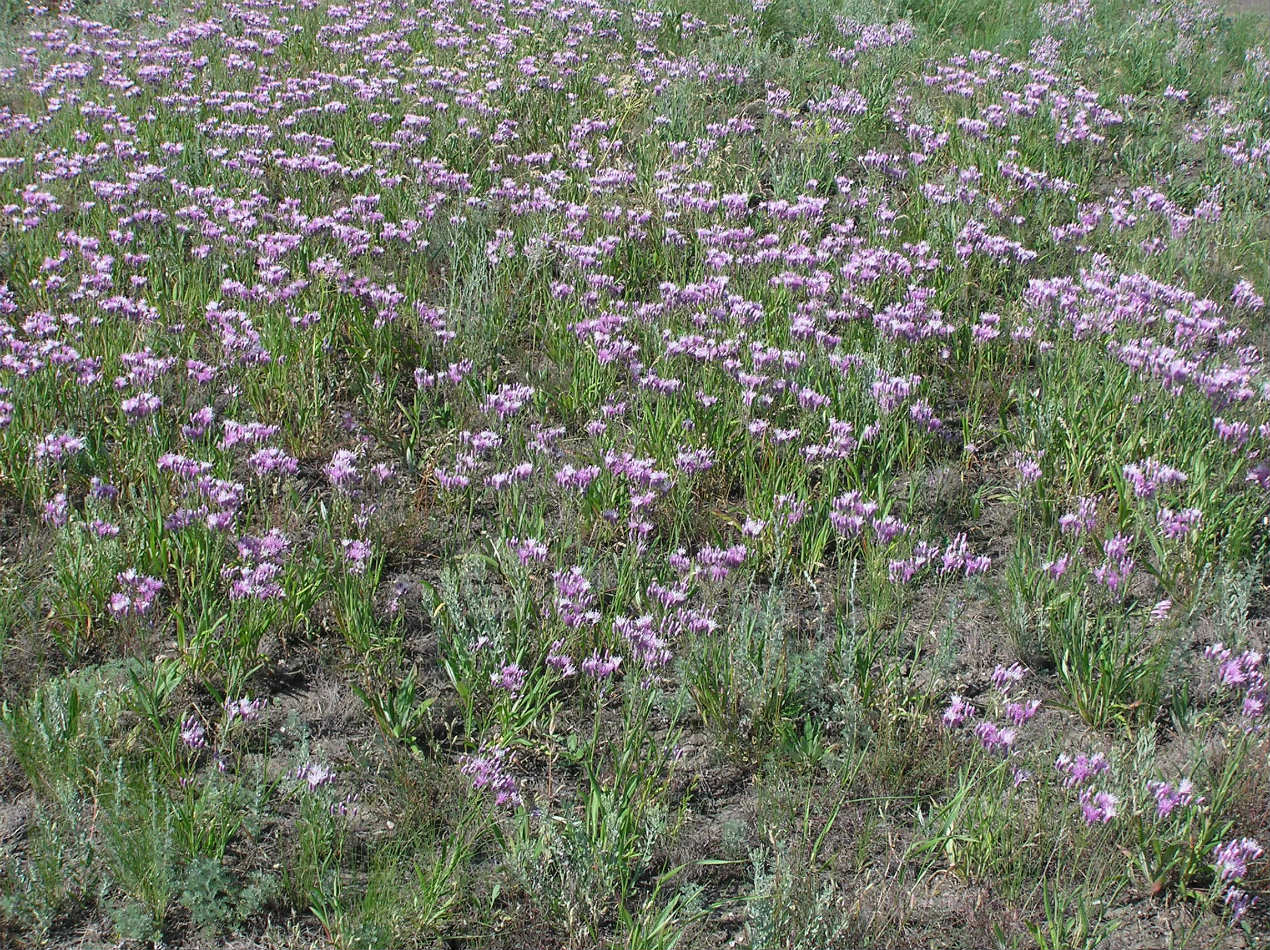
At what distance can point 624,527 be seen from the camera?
4.05m

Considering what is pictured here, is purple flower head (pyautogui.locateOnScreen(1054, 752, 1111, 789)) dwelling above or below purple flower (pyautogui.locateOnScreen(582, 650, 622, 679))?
above

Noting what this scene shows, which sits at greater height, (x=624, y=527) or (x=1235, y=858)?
(x=624, y=527)

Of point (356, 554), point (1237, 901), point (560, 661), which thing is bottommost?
point (1237, 901)

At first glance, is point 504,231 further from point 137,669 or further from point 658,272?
point 137,669

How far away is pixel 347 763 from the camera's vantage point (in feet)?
10.0

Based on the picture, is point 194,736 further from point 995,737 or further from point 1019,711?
point 1019,711

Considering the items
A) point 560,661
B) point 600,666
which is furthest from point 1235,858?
point 560,661

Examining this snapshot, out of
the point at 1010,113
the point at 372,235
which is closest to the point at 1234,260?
the point at 1010,113

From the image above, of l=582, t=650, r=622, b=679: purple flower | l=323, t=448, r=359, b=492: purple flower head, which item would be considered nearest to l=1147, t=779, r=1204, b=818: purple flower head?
l=582, t=650, r=622, b=679: purple flower

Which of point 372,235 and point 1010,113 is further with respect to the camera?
point 1010,113

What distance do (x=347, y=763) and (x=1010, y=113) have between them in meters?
6.77

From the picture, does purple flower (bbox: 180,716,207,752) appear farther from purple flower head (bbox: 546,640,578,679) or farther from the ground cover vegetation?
purple flower head (bbox: 546,640,578,679)

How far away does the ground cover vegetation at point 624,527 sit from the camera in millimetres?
2713

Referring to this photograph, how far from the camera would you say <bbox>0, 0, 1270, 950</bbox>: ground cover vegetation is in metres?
2.71
